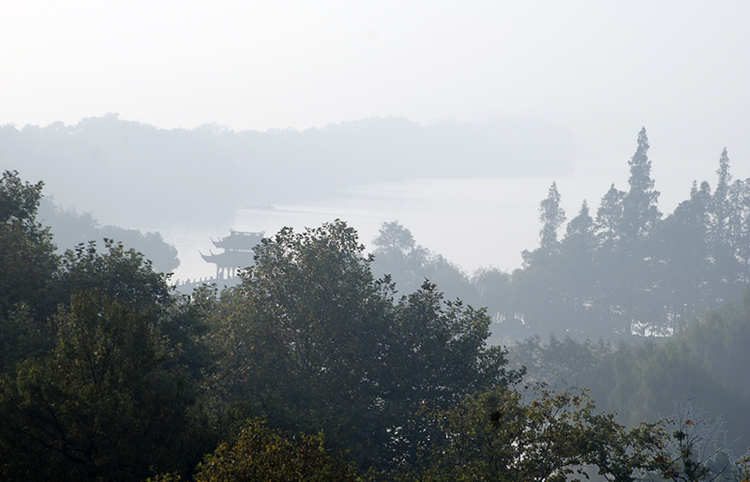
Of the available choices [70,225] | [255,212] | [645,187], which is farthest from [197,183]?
[645,187]

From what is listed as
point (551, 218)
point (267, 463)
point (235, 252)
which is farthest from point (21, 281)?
point (551, 218)

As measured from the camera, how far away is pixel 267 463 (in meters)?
7.30

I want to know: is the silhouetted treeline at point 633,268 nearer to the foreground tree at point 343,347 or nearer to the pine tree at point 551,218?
the pine tree at point 551,218

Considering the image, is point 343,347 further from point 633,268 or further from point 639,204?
point 639,204

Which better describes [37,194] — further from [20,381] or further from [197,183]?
[197,183]

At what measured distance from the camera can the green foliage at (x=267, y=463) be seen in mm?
7188

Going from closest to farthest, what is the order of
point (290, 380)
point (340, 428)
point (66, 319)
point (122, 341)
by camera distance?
point (122, 341) < point (66, 319) < point (340, 428) < point (290, 380)

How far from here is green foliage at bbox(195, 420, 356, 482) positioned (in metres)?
7.19

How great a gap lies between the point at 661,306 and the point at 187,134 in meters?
147

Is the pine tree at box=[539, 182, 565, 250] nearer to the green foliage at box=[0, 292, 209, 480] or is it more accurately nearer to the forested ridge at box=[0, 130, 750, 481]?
the forested ridge at box=[0, 130, 750, 481]

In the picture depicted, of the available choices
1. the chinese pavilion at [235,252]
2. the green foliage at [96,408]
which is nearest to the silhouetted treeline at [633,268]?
the chinese pavilion at [235,252]

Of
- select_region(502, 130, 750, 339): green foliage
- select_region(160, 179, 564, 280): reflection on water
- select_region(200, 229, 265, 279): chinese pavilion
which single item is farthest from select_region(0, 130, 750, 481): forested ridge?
select_region(160, 179, 564, 280): reflection on water

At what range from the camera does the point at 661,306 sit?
5350 centimetres

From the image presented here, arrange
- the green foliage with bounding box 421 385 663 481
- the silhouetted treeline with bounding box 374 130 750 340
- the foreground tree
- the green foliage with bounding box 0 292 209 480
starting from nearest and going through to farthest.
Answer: the green foliage with bounding box 0 292 209 480, the green foliage with bounding box 421 385 663 481, the foreground tree, the silhouetted treeline with bounding box 374 130 750 340
